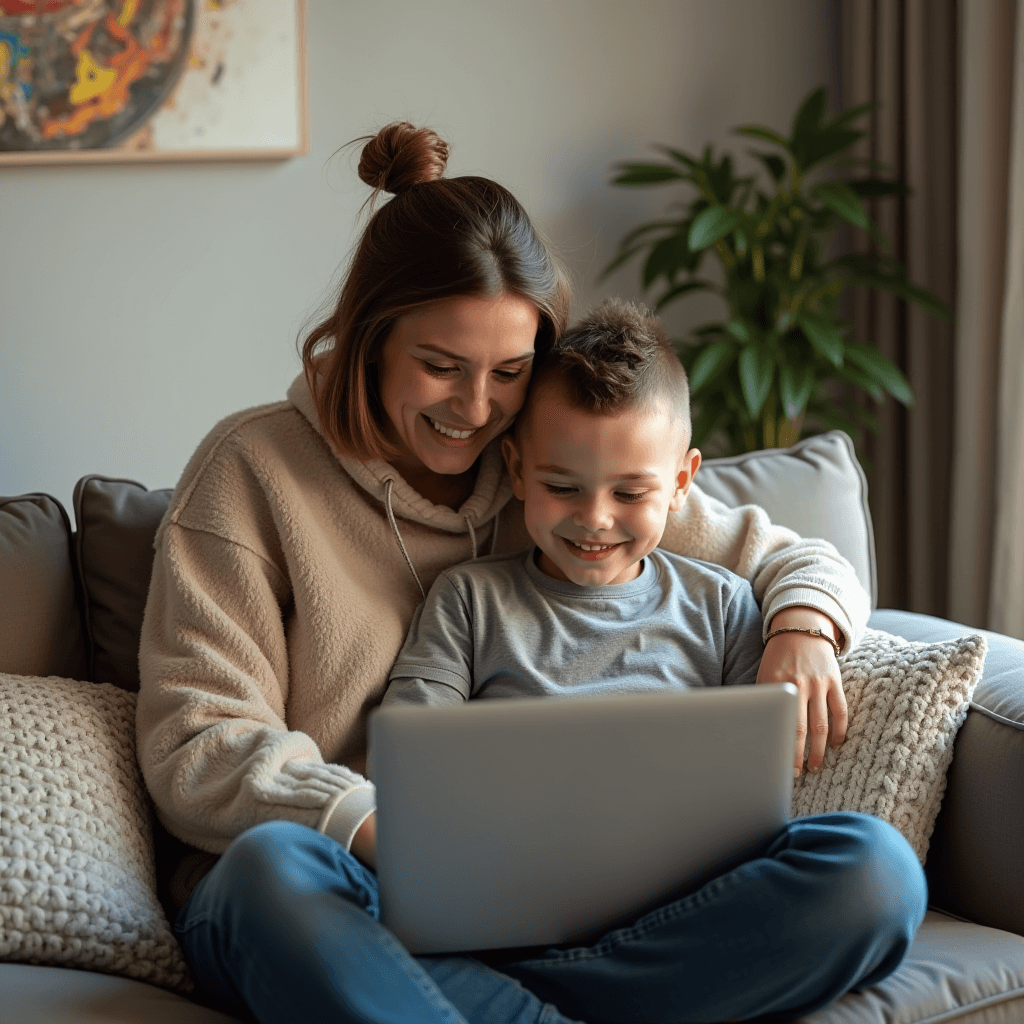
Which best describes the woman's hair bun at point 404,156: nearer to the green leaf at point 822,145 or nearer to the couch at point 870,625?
the couch at point 870,625

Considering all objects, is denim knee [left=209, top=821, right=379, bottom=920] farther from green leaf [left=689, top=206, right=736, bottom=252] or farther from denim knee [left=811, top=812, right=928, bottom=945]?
green leaf [left=689, top=206, right=736, bottom=252]

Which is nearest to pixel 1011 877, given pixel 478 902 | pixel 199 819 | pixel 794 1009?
pixel 794 1009

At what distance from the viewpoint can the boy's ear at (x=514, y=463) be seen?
1366 mm

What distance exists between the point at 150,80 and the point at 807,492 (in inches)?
64.0

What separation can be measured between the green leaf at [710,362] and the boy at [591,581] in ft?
2.95

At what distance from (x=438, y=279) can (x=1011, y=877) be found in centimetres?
86

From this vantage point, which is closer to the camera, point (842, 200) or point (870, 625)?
point (870, 625)

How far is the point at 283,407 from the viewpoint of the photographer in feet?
4.57

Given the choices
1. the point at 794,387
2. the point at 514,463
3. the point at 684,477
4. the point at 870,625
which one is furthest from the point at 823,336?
the point at 514,463

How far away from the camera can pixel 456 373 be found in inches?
50.6

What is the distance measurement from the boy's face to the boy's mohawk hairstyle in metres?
0.02

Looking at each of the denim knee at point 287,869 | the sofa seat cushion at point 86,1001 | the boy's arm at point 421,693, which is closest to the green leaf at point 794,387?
the boy's arm at point 421,693

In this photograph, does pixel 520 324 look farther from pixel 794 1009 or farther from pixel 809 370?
pixel 809 370

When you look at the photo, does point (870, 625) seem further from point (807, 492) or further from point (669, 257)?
point (669, 257)
